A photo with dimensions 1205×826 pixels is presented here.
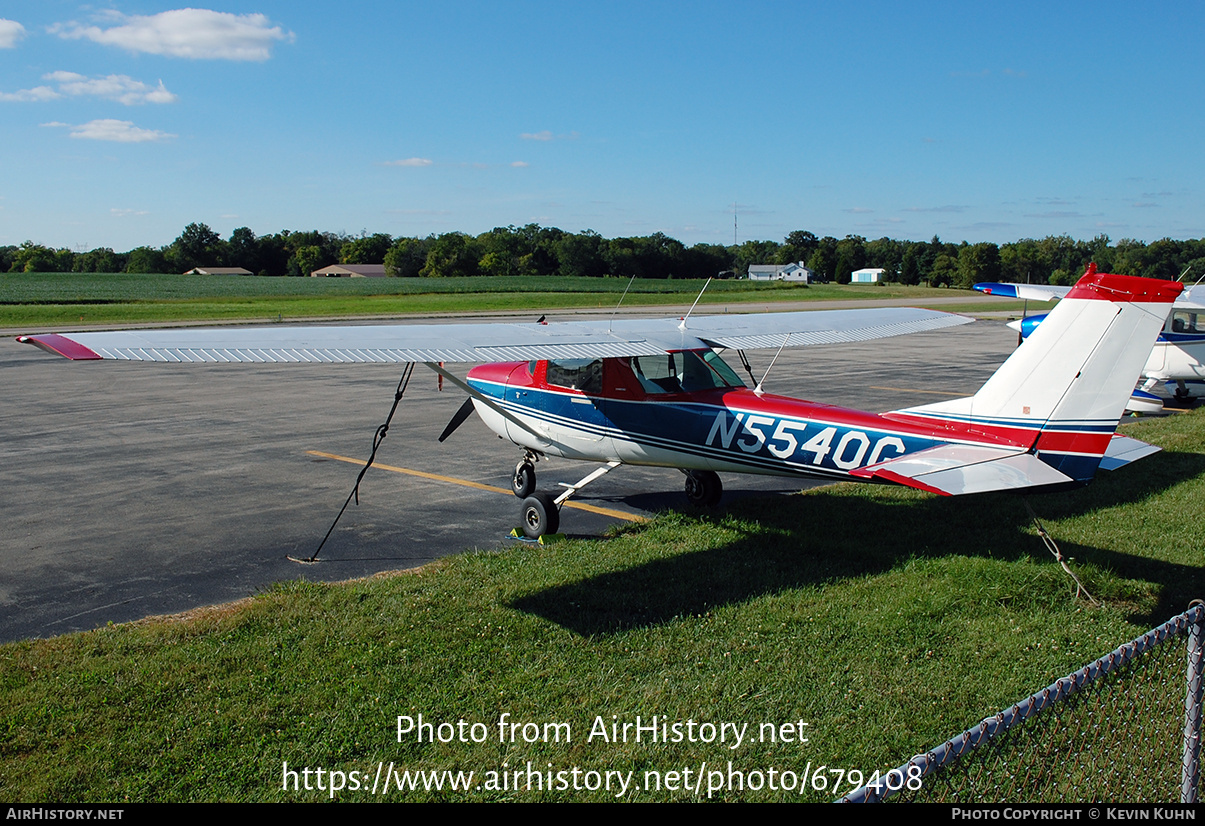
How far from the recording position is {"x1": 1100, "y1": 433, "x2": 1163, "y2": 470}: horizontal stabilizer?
288 inches

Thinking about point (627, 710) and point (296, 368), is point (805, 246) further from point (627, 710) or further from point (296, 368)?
point (627, 710)

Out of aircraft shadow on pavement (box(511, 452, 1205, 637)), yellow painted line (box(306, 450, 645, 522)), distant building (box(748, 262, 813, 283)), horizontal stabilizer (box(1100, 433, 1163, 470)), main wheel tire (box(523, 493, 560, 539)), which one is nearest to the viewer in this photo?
aircraft shadow on pavement (box(511, 452, 1205, 637))

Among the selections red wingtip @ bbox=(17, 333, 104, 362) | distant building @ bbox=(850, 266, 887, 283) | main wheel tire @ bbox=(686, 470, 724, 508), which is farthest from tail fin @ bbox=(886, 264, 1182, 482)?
distant building @ bbox=(850, 266, 887, 283)

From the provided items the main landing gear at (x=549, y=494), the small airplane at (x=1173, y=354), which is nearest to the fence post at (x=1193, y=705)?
the main landing gear at (x=549, y=494)

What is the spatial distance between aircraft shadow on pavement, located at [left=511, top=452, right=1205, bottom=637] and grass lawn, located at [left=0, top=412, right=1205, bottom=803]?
0.03 meters

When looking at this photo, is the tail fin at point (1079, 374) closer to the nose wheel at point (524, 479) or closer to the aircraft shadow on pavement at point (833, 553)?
the aircraft shadow on pavement at point (833, 553)

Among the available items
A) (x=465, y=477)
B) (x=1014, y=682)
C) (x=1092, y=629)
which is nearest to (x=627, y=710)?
(x=1014, y=682)

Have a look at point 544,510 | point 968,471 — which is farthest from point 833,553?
point 544,510

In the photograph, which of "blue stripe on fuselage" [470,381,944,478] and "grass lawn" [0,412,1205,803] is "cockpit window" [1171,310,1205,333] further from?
"blue stripe on fuselage" [470,381,944,478]

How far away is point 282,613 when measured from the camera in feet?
22.1

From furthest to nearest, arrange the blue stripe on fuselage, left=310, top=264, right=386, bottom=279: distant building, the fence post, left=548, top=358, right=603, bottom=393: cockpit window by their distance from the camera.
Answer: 1. left=310, top=264, right=386, bottom=279: distant building
2. left=548, top=358, right=603, bottom=393: cockpit window
3. the blue stripe on fuselage
4. the fence post

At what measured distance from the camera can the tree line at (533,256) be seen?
410ft

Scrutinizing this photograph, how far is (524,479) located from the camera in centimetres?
1036

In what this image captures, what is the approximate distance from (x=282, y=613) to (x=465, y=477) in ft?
16.8
